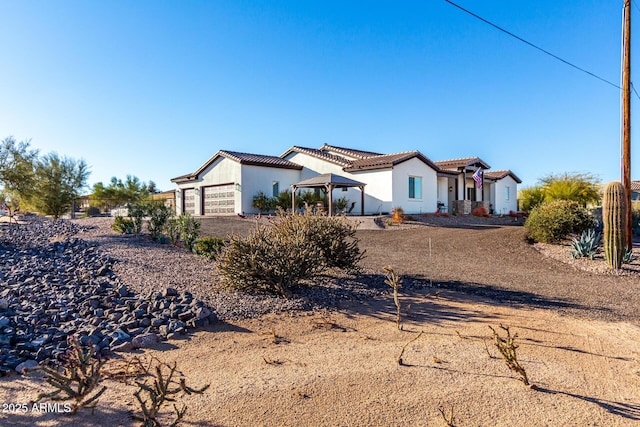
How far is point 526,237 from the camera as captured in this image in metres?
14.6

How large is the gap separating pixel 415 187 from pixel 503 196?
13.5 metres

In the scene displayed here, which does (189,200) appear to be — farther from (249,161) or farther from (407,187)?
(407,187)

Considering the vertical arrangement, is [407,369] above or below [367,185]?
below

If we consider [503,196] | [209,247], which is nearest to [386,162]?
[209,247]

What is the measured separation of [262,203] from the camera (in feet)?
83.1

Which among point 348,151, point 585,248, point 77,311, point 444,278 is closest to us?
point 77,311

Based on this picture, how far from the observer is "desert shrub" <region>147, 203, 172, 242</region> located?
11273mm

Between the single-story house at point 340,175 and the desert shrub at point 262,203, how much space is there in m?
0.45

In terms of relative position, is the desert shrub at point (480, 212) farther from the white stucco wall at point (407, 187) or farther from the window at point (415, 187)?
the window at point (415, 187)

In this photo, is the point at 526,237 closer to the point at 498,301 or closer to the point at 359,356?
the point at 498,301

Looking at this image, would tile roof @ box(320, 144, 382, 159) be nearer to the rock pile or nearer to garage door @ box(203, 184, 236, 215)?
garage door @ box(203, 184, 236, 215)

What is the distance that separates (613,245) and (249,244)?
8.78m

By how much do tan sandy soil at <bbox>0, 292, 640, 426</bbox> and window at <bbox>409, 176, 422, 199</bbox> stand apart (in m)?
19.7

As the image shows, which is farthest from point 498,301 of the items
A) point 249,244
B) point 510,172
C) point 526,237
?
point 510,172
